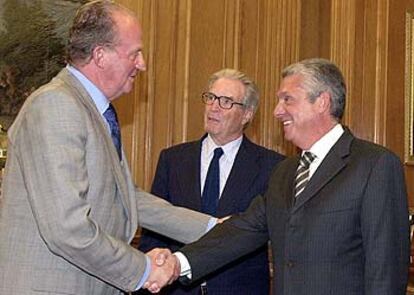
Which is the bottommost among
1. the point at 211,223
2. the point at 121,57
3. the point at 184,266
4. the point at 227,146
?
the point at 184,266

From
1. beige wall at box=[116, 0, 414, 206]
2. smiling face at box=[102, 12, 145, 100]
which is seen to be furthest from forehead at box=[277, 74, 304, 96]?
beige wall at box=[116, 0, 414, 206]

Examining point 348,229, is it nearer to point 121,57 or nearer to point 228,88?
point 121,57

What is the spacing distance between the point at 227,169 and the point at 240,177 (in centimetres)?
8

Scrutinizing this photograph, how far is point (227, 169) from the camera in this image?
362 centimetres

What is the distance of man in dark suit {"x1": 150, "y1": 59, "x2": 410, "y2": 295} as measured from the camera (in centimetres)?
263

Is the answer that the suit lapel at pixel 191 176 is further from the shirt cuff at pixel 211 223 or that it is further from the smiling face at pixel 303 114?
Result: the smiling face at pixel 303 114

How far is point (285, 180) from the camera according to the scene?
118 inches

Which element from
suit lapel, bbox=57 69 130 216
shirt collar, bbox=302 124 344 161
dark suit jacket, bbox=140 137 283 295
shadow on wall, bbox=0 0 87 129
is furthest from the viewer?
shadow on wall, bbox=0 0 87 129

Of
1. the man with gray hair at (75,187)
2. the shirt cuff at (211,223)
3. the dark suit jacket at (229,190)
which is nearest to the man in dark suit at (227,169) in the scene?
the dark suit jacket at (229,190)

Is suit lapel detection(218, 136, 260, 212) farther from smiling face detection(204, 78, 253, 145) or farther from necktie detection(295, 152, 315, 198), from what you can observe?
necktie detection(295, 152, 315, 198)

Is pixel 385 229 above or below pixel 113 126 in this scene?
below

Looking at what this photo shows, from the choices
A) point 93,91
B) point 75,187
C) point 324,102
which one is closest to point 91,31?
point 93,91

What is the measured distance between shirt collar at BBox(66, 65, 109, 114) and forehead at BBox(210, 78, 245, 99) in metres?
A: 1.08

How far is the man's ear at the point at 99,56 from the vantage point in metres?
2.67
